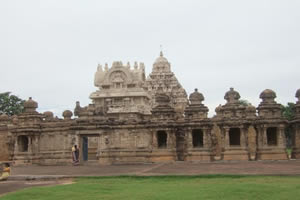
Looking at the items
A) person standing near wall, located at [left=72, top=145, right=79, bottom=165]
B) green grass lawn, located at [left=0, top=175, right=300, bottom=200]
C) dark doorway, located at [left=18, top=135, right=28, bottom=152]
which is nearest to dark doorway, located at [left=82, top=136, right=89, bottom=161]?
person standing near wall, located at [left=72, top=145, right=79, bottom=165]

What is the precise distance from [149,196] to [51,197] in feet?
12.4

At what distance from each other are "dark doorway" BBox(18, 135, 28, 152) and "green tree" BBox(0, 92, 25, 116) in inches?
1204

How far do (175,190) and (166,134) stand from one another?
61.8 ft

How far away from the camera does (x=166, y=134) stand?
→ 1417 inches

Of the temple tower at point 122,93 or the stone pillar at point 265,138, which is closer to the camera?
the stone pillar at point 265,138

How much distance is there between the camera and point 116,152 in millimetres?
35406

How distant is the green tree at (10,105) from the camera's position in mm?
67875

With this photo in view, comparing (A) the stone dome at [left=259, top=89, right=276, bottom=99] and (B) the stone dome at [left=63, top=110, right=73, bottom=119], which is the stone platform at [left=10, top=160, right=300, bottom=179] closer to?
(A) the stone dome at [left=259, top=89, right=276, bottom=99]

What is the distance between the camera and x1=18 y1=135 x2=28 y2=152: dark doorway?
3761 cm

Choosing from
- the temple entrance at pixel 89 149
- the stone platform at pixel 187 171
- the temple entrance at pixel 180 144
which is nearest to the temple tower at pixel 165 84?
the temple entrance at pixel 89 149

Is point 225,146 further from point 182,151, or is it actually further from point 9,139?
point 9,139

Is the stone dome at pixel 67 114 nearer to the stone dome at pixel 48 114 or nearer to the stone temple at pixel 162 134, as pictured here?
the stone temple at pixel 162 134

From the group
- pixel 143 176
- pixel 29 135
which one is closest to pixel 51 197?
pixel 143 176

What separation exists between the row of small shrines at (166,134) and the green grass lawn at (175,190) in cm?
1307
